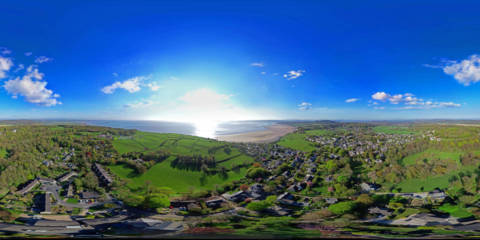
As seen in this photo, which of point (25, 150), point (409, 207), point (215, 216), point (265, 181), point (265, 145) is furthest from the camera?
point (265, 145)

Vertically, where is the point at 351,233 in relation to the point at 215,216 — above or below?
below

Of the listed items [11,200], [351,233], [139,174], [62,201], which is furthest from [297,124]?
[11,200]

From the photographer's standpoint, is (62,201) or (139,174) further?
(139,174)

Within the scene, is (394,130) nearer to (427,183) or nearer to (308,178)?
(427,183)

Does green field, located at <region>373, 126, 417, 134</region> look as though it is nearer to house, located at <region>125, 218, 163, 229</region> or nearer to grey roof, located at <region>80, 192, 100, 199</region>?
house, located at <region>125, 218, 163, 229</region>

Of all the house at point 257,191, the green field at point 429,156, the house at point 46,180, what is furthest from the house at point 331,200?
the house at point 46,180

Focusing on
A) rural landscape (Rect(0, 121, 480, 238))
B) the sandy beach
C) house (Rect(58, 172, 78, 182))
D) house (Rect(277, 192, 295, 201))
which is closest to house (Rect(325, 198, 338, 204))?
rural landscape (Rect(0, 121, 480, 238))

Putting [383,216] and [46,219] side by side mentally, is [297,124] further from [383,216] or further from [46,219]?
[46,219]

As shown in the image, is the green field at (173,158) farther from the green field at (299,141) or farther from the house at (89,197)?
the green field at (299,141)
